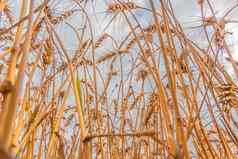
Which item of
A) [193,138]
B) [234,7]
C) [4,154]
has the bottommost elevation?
[4,154]

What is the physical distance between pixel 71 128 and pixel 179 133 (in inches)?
58.4

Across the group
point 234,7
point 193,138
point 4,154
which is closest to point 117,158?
point 193,138

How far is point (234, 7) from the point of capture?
965 millimetres

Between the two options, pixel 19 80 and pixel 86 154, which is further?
pixel 86 154

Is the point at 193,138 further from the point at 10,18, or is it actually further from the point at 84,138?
the point at 10,18

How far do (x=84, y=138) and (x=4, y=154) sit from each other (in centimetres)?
42

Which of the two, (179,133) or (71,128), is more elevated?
(71,128)

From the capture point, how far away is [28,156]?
87 cm

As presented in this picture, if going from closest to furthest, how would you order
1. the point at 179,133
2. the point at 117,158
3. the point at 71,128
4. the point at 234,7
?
the point at 179,133 < the point at 234,7 < the point at 117,158 < the point at 71,128

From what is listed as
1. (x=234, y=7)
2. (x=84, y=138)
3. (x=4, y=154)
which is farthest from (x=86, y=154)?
(x=234, y=7)

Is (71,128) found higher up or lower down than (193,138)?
higher up

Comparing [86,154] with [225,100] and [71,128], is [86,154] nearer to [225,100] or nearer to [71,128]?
[225,100]

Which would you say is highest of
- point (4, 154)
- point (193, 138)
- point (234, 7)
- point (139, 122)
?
point (234, 7)

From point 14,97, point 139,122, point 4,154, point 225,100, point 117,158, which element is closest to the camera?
point 4,154
